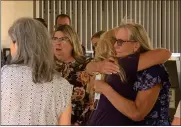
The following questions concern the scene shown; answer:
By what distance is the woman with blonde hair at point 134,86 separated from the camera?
1.95 meters

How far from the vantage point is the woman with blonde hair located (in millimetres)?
1945

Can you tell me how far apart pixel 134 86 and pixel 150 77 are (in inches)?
3.5

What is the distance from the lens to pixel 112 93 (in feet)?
6.37

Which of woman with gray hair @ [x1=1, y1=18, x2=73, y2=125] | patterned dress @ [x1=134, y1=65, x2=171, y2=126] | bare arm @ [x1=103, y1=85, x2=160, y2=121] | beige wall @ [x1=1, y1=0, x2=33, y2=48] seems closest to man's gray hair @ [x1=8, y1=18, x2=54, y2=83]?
woman with gray hair @ [x1=1, y1=18, x2=73, y2=125]

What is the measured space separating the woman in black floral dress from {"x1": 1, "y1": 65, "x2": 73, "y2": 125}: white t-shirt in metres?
0.78

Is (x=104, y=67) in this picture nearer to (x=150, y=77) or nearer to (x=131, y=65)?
(x=131, y=65)

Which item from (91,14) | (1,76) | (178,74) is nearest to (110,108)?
(1,76)

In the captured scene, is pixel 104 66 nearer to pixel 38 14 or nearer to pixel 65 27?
pixel 65 27

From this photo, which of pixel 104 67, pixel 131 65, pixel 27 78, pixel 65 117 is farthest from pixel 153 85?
pixel 27 78

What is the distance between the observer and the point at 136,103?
6.42ft

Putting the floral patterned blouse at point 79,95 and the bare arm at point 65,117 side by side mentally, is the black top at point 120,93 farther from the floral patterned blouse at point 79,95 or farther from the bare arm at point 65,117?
the floral patterned blouse at point 79,95

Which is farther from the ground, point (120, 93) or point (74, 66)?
point (74, 66)

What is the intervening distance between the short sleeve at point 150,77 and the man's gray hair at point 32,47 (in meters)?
0.45

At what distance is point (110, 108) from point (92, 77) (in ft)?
1.59
